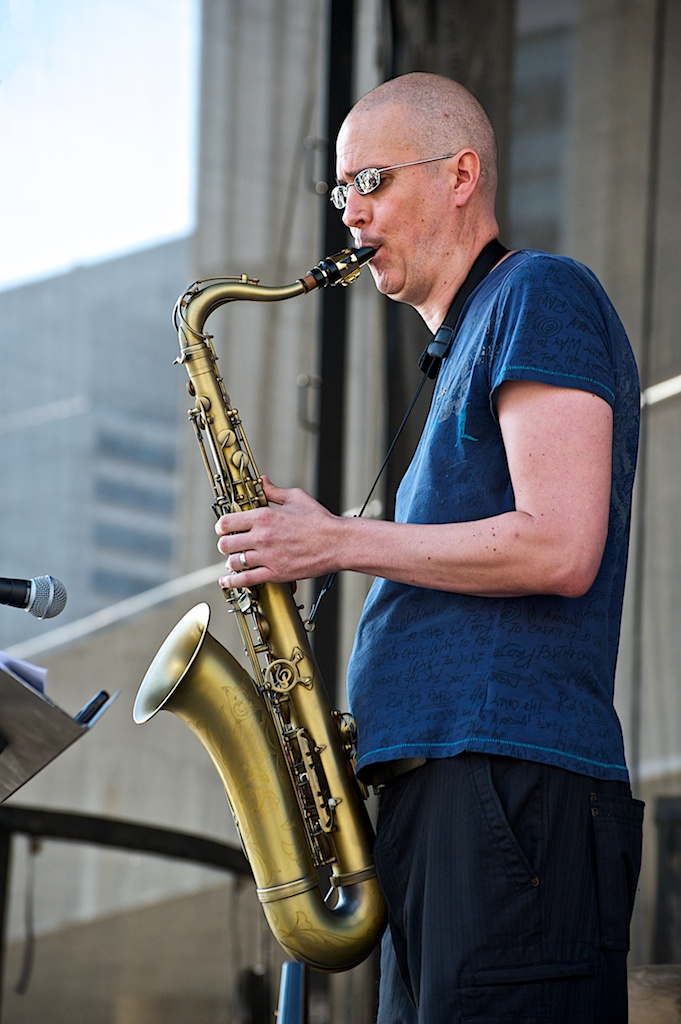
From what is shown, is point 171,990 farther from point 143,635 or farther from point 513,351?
point 513,351

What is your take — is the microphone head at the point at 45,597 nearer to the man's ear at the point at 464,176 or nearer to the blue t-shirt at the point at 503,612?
the blue t-shirt at the point at 503,612

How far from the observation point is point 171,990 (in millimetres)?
5305

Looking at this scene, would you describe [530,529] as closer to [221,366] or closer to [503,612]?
[503,612]

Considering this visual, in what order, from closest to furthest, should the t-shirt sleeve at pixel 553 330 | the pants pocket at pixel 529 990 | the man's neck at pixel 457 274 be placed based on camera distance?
the pants pocket at pixel 529 990 → the t-shirt sleeve at pixel 553 330 → the man's neck at pixel 457 274

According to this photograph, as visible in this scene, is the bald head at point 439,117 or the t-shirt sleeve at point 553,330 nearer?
the t-shirt sleeve at point 553,330

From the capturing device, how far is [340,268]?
2092mm

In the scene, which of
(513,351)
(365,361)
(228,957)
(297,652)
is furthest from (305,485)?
(513,351)

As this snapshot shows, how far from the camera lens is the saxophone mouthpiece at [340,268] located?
6.59 ft

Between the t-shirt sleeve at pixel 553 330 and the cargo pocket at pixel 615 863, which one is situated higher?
the t-shirt sleeve at pixel 553 330

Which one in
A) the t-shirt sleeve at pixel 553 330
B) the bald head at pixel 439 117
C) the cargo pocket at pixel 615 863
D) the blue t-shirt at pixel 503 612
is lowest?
the cargo pocket at pixel 615 863

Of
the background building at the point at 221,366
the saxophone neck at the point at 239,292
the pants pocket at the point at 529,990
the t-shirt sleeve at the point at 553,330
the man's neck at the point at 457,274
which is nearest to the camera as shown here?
the pants pocket at the point at 529,990

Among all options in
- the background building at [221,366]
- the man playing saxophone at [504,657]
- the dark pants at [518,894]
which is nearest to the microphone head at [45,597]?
the man playing saxophone at [504,657]

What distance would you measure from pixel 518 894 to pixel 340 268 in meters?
1.10

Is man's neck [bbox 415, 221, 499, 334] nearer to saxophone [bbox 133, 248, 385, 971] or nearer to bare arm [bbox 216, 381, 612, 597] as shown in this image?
saxophone [bbox 133, 248, 385, 971]
